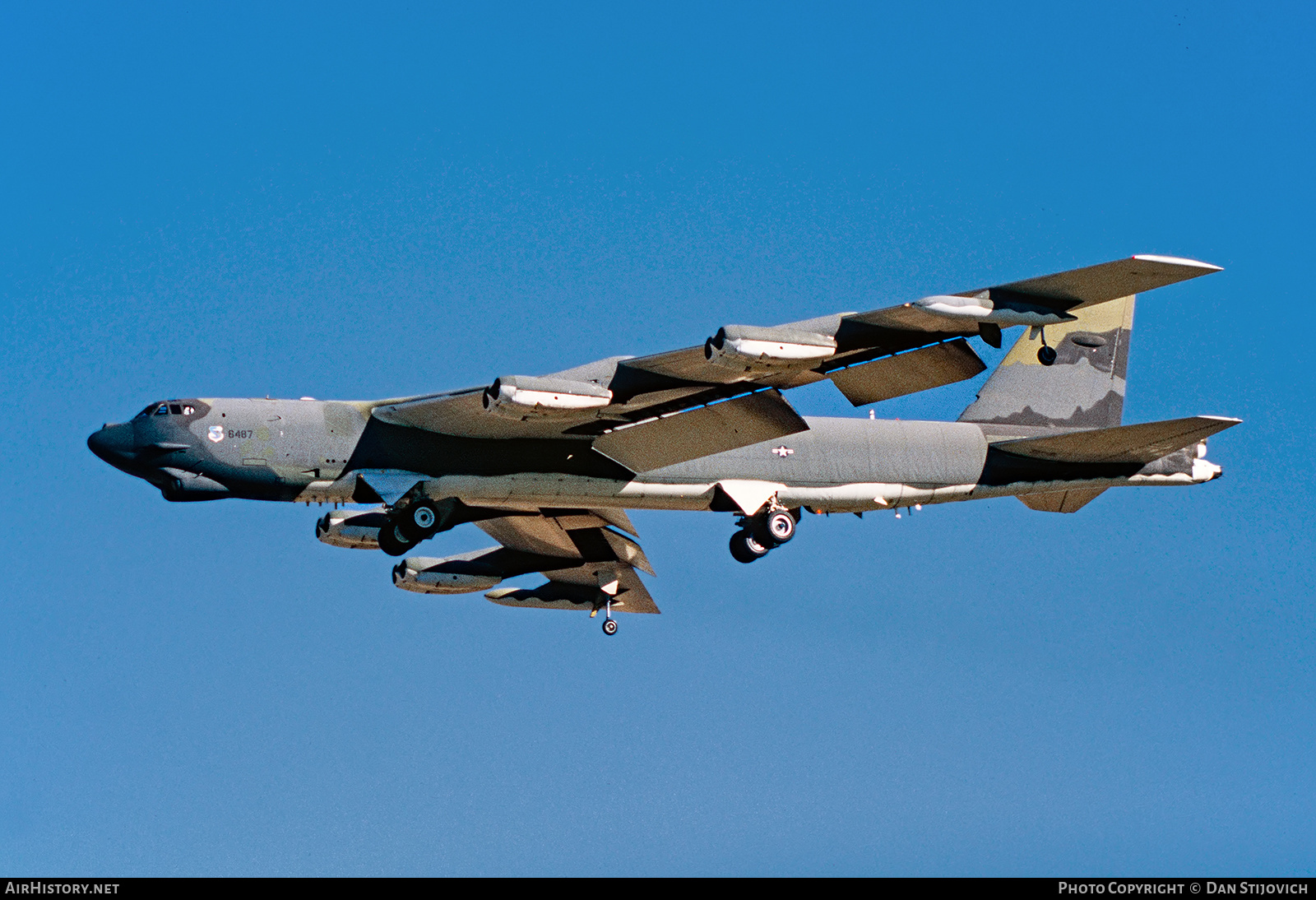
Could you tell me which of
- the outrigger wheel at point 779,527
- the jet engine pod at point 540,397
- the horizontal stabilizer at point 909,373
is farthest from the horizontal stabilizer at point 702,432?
the jet engine pod at point 540,397

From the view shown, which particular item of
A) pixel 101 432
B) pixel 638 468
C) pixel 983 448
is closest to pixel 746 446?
pixel 638 468

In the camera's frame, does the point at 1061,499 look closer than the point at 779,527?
No

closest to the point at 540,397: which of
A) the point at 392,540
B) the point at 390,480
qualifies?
the point at 390,480

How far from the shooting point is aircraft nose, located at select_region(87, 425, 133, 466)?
105 ft

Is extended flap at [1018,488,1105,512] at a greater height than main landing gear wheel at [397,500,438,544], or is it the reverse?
extended flap at [1018,488,1105,512]

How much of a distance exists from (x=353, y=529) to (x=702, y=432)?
10416 millimetres

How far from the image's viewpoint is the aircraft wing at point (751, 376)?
27.7 metres

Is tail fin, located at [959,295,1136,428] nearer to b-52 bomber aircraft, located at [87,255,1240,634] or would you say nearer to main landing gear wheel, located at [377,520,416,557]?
b-52 bomber aircraft, located at [87,255,1240,634]

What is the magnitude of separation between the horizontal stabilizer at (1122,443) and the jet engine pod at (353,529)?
1491cm

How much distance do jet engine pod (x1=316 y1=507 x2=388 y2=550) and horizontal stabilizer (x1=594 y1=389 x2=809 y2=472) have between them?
7902mm

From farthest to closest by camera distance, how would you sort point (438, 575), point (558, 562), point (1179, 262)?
point (558, 562), point (438, 575), point (1179, 262)

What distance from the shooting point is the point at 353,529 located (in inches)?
1526

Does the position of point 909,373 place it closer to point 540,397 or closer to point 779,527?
point 779,527

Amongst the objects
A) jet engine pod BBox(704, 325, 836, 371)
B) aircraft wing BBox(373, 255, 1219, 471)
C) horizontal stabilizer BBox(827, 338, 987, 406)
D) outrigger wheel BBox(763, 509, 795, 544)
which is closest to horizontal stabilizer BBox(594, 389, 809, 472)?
aircraft wing BBox(373, 255, 1219, 471)
